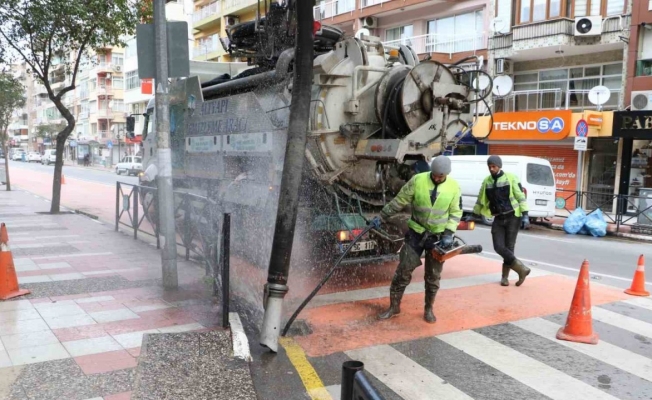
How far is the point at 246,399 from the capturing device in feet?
11.9

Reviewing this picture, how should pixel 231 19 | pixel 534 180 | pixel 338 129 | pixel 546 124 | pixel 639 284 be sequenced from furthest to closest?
pixel 231 19
pixel 546 124
pixel 534 180
pixel 639 284
pixel 338 129

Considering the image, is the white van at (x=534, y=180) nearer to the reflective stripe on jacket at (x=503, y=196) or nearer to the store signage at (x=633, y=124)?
the store signage at (x=633, y=124)

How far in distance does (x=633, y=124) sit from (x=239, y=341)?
1655 centimetres

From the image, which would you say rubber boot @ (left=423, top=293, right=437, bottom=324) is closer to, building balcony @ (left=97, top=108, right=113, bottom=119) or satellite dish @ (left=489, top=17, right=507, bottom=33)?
satellite dish @ (left=489, top=17, right=507, bottom=33)

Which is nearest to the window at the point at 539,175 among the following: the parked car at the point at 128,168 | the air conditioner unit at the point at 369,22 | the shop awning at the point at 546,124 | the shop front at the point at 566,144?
the shop awning at the point at 546,124

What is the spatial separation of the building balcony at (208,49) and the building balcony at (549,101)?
954 inches

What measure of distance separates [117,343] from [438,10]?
23008mm

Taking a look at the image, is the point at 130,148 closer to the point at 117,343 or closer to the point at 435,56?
the point at 435,56

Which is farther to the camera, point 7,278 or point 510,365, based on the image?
point 7,278

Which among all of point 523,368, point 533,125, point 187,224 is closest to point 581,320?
point 523,368

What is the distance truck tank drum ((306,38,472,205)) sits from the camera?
6297 millimetres

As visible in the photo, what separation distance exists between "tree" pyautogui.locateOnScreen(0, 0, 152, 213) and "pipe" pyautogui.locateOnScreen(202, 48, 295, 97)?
4.82 metres

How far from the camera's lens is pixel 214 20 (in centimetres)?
4072

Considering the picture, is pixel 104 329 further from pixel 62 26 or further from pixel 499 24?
pixel 499 24
